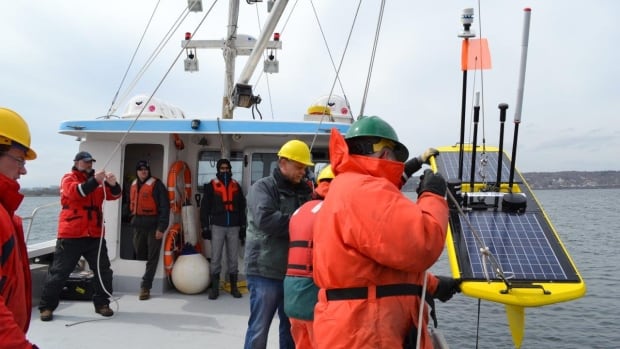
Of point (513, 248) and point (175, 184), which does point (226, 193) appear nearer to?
→ point (175, 184)

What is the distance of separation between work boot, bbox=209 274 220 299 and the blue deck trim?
177 cm

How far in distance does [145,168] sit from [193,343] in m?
2.39

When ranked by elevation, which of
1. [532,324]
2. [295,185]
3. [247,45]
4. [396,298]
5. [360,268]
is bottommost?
[532,324]

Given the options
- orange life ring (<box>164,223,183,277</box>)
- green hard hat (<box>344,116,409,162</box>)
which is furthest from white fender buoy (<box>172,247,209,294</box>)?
green hard hat (<box>344,116,409,162</box>)

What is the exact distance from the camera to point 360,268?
191 centimetres

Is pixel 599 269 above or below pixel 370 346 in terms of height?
below

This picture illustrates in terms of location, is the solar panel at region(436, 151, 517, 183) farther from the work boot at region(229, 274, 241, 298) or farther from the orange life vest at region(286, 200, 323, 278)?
the work boot at region(229, 274, 241, 298)

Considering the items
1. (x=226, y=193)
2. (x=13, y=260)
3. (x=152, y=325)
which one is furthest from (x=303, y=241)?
(x=226, y=193)

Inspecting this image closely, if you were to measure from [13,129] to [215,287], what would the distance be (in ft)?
13.2

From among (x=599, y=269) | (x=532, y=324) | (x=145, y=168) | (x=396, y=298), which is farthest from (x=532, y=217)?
(x=599, y=269)

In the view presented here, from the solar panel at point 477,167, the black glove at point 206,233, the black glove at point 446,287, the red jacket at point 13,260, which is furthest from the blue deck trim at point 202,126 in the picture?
the red jacket at point 13,260

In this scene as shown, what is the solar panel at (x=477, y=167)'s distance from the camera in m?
3.60

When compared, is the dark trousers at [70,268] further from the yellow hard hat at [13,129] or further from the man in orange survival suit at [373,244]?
the man in orange survival suit at [373,244]

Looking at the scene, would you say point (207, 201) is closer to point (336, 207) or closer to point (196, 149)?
point (196, 149)
